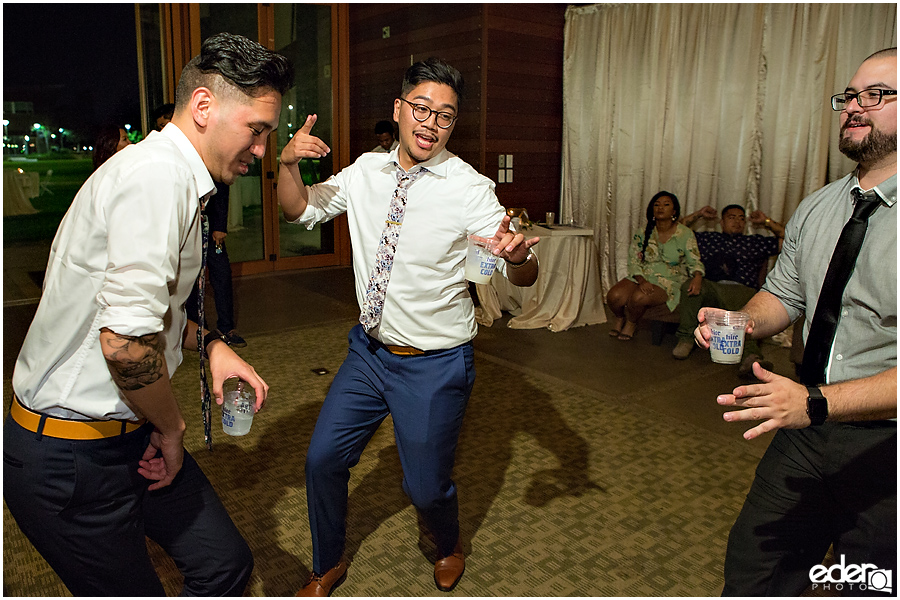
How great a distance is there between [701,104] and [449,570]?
540cm

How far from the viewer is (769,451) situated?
1.82 m

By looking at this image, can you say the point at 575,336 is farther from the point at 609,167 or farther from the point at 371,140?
the point at 371,140

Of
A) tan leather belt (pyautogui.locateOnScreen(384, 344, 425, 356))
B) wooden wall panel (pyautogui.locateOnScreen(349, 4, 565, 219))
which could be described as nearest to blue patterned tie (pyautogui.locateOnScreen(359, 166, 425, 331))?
tan leather belt (pyautogui.locateOnScreen(384, 344, 425, 356))

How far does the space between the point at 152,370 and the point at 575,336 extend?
A: 15.1ft

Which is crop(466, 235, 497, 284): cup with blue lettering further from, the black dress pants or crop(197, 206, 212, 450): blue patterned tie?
the black dress pants

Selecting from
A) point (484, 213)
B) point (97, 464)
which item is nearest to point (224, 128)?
point (97, 464)

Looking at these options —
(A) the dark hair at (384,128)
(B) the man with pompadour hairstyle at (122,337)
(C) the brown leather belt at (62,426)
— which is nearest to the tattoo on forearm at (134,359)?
(B) the man with pompadour hairstyle at (122,337)

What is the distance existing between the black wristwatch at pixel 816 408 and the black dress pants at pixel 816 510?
26 centimetres

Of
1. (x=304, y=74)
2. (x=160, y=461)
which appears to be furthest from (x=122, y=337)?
(x=304, y=74)

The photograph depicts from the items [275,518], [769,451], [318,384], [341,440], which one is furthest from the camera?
[318,384]

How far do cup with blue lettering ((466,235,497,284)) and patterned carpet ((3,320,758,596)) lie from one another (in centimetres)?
110

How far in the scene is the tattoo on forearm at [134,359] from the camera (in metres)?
1.25

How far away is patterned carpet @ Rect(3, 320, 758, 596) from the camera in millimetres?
2342

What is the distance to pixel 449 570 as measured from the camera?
230 centimetres
